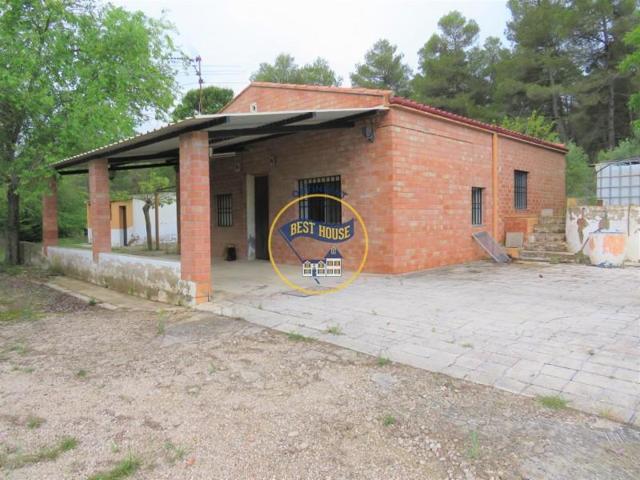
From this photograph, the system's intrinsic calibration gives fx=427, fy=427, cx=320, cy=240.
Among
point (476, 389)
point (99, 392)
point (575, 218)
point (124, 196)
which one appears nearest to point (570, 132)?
point (575, 218)

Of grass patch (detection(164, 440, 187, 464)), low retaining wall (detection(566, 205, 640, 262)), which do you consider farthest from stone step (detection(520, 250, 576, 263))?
grass patch (detection(164, 440, 187, 464))

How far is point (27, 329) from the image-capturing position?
19.4ft

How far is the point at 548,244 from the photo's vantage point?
11328mm

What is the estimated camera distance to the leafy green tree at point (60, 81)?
34.6ft

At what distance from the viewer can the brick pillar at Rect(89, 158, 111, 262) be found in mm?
9371

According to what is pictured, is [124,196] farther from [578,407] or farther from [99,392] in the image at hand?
[578,407]

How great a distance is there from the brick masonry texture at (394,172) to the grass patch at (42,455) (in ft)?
22.3

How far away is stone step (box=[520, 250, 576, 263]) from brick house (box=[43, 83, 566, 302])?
0.86m

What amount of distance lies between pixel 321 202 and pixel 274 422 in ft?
25.4

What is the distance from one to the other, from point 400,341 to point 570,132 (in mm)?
26835

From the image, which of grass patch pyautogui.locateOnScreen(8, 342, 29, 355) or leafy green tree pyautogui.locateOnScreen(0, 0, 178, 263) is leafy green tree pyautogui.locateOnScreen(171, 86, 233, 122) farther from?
grass patch pyautogui.locateOnScreen(8, 342, 29, 355)

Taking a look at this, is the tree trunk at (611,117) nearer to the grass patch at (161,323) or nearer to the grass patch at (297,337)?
the grass patch at (297,337)

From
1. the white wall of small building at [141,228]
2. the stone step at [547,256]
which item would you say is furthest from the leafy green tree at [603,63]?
the white wall of small building at [141,228]

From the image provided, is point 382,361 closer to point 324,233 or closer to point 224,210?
point 324,233
